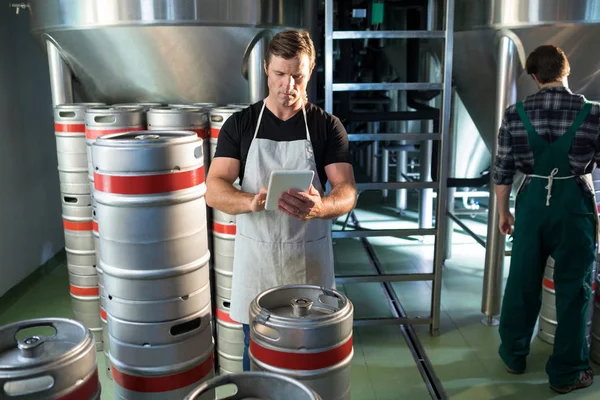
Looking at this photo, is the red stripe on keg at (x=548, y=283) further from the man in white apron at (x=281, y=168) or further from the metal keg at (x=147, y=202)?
the metal keg at (x=147, y=202)

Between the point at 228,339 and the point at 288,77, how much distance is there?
150 cm

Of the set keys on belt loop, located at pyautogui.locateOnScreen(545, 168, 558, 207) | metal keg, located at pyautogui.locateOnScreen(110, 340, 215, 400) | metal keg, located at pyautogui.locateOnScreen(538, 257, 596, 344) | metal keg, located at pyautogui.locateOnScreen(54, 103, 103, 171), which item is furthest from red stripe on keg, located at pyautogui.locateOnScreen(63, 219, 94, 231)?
metal keg, located at pyautogui.locateOnScreen(538, 257, 596, 344)

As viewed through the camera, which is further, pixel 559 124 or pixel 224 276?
pixel 224 276

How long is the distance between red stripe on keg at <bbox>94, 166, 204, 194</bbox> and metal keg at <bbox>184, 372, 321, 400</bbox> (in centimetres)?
77

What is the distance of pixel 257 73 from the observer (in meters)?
3.13

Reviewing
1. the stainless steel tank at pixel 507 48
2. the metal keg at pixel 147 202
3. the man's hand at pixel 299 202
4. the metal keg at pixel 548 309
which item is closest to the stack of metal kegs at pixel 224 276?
the metal keg at pixel 147 202

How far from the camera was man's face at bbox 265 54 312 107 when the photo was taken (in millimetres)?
1766

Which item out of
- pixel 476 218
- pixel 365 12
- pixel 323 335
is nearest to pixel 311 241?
pixel 323 335

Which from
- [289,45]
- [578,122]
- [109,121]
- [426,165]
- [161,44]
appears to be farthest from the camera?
[426,165]

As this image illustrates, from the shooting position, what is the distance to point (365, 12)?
13.3ft

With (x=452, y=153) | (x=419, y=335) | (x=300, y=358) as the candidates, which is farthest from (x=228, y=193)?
(x=452, y=153)

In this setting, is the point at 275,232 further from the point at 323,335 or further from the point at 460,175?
the point at 460,175

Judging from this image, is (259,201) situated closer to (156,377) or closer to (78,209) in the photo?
(156,377)

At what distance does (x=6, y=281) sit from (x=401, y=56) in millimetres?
3607
